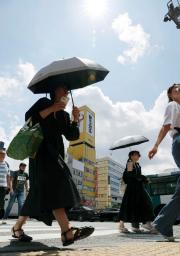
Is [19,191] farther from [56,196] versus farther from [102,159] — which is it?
[102,159]

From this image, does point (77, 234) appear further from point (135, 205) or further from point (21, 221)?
point (135, 205)

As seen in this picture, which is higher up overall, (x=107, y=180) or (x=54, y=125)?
(x=107, y=180)

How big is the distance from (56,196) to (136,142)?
20.5ft

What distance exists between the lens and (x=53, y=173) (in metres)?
3.18

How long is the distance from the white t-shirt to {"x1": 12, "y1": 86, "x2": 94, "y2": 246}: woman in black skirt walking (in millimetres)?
1060

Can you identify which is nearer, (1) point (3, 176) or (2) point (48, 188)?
(2) point (48, 188)

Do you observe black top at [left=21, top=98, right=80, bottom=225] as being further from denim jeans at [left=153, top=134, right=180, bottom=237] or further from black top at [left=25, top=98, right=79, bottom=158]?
denim jeans at [left=153, top=134, right=180, bottom=237]

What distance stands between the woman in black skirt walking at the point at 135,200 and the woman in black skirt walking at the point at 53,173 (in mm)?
3107

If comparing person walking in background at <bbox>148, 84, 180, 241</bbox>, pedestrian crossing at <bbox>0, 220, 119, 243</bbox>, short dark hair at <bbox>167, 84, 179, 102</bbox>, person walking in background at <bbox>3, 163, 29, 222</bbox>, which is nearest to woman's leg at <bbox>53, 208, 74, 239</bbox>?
pedestrian crossing at <bbox>0, 220, 119, 243</bbox>

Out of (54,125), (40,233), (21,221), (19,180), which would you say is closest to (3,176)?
(19,180)

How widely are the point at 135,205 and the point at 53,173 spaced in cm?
354

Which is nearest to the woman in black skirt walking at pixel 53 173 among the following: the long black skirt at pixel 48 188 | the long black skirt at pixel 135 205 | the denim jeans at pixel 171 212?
the long black skirt at pixel 48 188

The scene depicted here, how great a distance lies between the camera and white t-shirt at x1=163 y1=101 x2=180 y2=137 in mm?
3834

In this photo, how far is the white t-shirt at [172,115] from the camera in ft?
12.6
